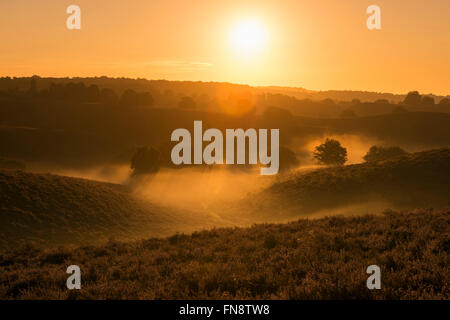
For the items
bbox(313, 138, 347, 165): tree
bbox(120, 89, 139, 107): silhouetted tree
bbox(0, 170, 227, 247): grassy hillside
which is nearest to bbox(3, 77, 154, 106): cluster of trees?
bbox(120, 89, 139, 107): silhouetted tree

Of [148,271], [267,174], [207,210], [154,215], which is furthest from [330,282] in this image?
[267,174]

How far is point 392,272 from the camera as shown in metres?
8.02

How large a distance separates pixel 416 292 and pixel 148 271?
273 inches

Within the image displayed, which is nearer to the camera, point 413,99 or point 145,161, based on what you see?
point 145,161

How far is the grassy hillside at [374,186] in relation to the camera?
106 feet

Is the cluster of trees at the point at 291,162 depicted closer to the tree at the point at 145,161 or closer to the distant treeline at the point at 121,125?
the tree at the point at 145,161

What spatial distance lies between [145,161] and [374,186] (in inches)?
1415

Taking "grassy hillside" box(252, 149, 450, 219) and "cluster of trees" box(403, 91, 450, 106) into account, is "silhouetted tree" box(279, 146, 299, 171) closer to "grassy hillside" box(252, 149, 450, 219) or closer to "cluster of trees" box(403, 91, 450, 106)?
"grassy hillside" box(252, 149, 450, 219)

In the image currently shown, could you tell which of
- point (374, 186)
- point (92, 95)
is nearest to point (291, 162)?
point (374, 186)

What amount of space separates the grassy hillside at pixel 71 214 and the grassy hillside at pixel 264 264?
1023 centimetres

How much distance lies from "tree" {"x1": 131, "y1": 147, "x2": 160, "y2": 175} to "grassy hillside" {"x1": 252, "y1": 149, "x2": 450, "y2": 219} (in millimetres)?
22741

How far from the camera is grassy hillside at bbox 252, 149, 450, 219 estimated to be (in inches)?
1276

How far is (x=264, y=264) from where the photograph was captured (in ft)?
32.6

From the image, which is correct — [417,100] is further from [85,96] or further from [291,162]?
[85,96]
